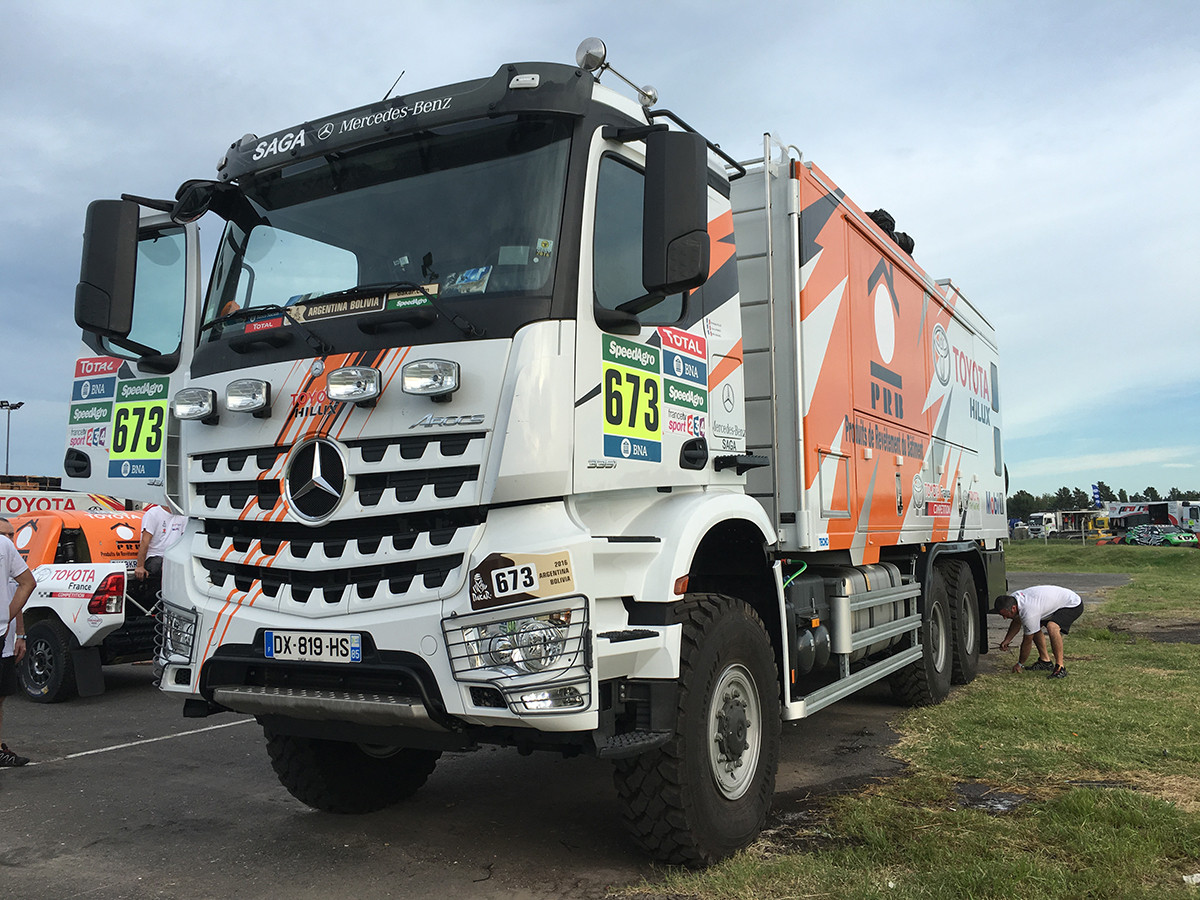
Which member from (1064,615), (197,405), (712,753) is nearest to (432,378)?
(197,405)

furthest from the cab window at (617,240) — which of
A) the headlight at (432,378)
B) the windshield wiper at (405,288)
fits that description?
the headlight at (432,378)

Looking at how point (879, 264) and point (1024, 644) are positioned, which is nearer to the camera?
point (879, 264)

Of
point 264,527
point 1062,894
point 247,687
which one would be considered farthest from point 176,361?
point 1062,894

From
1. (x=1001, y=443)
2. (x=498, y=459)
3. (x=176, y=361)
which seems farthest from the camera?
(x=1001, y=443)

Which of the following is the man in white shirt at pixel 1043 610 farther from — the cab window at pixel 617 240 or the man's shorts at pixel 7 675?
the man's shorts at pixel 7 675

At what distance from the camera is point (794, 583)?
5598 millimetres

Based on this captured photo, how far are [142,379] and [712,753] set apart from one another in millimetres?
5701

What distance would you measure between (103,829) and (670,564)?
3.29m

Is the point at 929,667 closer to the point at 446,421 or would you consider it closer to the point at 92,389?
the point at 446,421

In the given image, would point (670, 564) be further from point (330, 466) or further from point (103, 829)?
point (103, 829)

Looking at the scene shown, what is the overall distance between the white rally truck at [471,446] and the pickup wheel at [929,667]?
3.11 meters

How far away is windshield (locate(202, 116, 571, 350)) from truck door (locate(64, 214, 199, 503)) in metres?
0.33

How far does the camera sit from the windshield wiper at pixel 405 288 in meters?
3.73

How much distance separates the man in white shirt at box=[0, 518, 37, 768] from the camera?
20.8 feet
